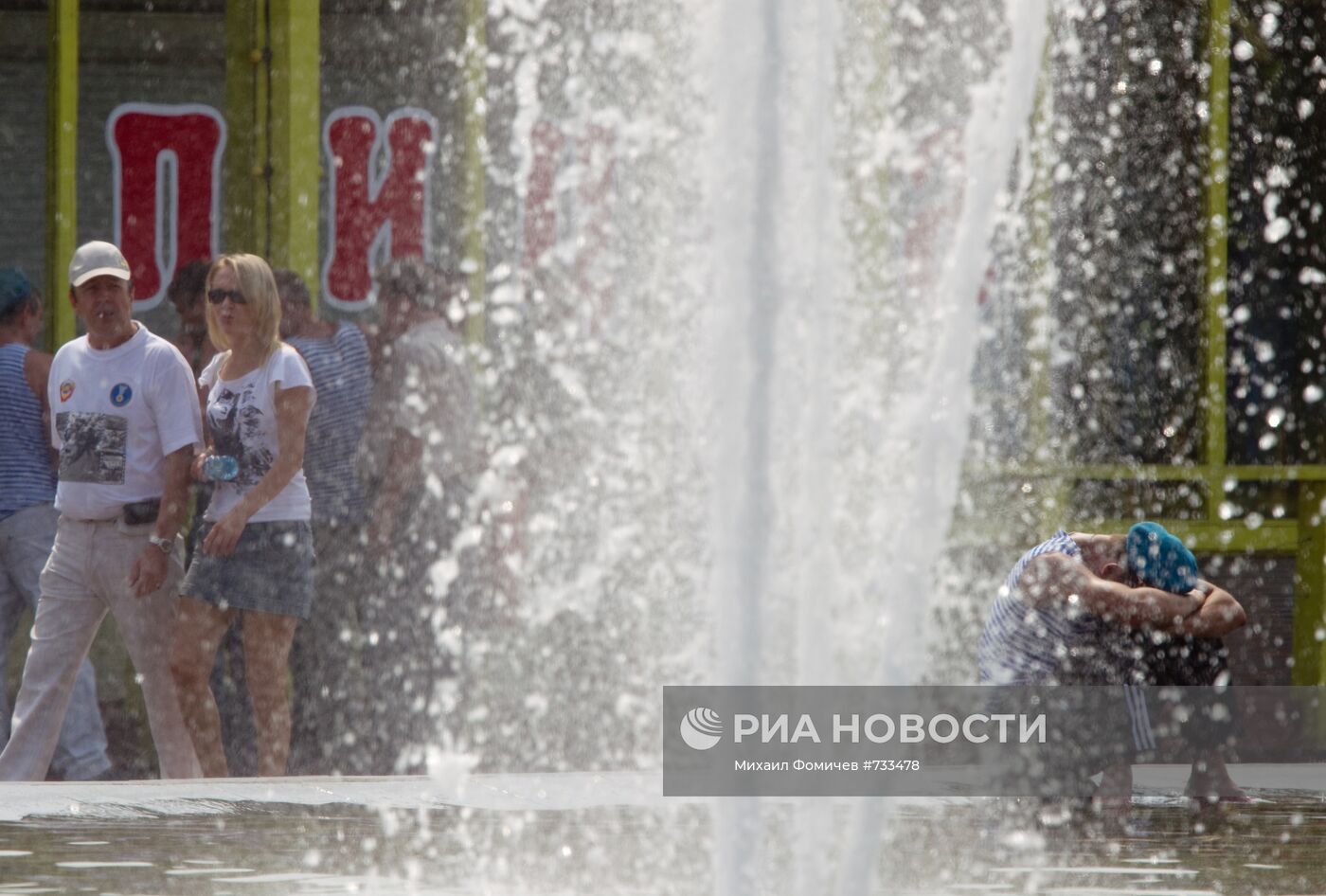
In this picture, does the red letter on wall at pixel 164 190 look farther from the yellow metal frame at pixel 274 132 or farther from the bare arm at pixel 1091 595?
the bare arm at pixel 1091 595

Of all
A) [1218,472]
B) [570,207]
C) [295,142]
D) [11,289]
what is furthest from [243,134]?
[1218,472]

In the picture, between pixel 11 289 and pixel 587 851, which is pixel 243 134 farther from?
pixel 587 851

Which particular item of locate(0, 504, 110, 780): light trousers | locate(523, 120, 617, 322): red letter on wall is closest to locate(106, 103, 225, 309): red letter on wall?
locate(523, 120, 617, 322): red letter on wall

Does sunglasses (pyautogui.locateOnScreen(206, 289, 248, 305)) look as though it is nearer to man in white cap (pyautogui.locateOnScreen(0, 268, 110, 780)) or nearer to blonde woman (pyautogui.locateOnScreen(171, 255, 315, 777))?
blonde woman (pyautogui.locateOnScreen(171, 255, 315, 777))

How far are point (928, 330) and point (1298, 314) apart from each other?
2407 millimetres

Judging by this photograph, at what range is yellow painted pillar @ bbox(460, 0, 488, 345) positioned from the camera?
7.98 m

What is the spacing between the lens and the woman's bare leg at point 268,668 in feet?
19.9

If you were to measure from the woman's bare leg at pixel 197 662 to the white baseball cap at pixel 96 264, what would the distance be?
0.92m

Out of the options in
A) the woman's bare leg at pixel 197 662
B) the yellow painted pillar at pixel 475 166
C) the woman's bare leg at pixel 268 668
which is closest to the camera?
the woman's bare leg at pixel 197 662

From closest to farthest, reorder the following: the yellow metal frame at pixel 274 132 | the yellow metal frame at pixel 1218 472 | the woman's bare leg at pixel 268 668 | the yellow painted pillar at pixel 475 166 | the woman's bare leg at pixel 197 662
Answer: the woman's bare leg at pixel 197 662
the woman's bare leg at pixel 268 668
the yellow metal frame at pixel 274 132
the yellow painted pillar at pixel 475 166
the yellow metal frame at pixel 1218 472

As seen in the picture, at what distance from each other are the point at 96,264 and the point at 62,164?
185cm

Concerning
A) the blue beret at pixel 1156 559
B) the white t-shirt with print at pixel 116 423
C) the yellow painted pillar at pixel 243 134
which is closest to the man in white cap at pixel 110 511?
the white t-shirt with print at pixel 116 423

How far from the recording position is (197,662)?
5949 millimetres

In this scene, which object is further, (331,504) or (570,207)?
(570,207)
